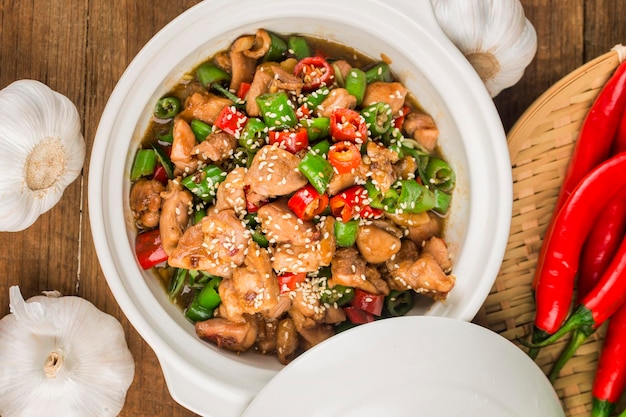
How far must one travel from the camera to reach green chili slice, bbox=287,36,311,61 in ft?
8.44

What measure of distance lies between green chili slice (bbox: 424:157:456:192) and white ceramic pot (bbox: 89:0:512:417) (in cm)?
8

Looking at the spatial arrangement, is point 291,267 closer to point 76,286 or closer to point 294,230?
point 294,230

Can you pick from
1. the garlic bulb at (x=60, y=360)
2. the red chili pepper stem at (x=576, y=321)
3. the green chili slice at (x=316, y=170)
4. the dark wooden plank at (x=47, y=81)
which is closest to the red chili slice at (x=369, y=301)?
the green chili slice at (x=316, y=170)

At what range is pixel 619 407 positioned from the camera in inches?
109

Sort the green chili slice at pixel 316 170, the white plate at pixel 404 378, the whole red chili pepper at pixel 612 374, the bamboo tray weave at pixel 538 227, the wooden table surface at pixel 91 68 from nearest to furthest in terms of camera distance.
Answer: the white plate at pixel 404 378 → the green chili slice at pixel 316 170 → the whole red chili pepper at pixel 612 374 → the bamboo tray weave at pixel 538 227 → the wooden table surface at pixel 91 68

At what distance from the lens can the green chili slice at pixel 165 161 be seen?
2.55 metres

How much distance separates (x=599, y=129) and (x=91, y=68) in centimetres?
201

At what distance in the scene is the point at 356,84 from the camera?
2494mm

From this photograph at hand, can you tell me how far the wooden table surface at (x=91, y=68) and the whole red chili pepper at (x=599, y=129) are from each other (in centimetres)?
29

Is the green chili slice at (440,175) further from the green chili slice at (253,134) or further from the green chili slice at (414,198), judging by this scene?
the green chili slice at (253,134)

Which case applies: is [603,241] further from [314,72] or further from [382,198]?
[314,72]

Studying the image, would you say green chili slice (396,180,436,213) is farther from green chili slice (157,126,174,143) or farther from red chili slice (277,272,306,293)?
green chili slice (157,126,174,143)

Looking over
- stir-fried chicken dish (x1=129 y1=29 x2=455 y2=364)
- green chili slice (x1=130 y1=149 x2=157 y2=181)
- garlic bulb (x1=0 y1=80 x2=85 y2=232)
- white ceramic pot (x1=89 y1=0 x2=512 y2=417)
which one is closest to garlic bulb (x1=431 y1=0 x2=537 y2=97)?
white ceramic pot (x1=89 y1=0 x2=512 y2=417)

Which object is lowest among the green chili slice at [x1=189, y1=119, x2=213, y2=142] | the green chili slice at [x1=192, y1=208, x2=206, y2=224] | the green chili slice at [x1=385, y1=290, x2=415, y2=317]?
the green chili slice at [x1=385, y1=290, x2=415, y2=317]
